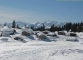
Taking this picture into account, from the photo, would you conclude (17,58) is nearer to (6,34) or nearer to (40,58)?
(40,58)

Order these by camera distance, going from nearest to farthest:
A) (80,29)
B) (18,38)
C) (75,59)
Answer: (75,59)
(18,38)
(80,29)

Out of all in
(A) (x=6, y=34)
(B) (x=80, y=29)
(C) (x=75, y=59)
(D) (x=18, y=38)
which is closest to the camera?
(C) (x=75, y=59)

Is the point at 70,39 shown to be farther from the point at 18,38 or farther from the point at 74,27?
the point at 74,27

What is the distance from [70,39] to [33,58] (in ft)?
157

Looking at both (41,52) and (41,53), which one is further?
(41,52)

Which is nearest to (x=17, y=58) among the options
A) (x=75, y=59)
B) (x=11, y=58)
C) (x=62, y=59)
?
(x=11, y=58)

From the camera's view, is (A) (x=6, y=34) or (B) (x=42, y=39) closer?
(B) (x=42, y=39)

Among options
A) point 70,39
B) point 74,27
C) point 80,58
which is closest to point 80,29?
point 74,27

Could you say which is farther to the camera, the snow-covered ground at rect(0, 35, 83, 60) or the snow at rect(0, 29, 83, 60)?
the snow at rect(0, 29, 83, 60)

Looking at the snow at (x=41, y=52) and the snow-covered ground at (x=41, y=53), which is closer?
the snow-covered ground at (x=41, y=53)

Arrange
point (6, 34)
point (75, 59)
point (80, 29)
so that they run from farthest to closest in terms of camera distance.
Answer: point (80, 29) → point (6, 34) → point (75, 59)

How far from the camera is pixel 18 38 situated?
6656cm

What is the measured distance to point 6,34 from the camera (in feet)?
253

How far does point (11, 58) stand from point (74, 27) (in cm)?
9136
